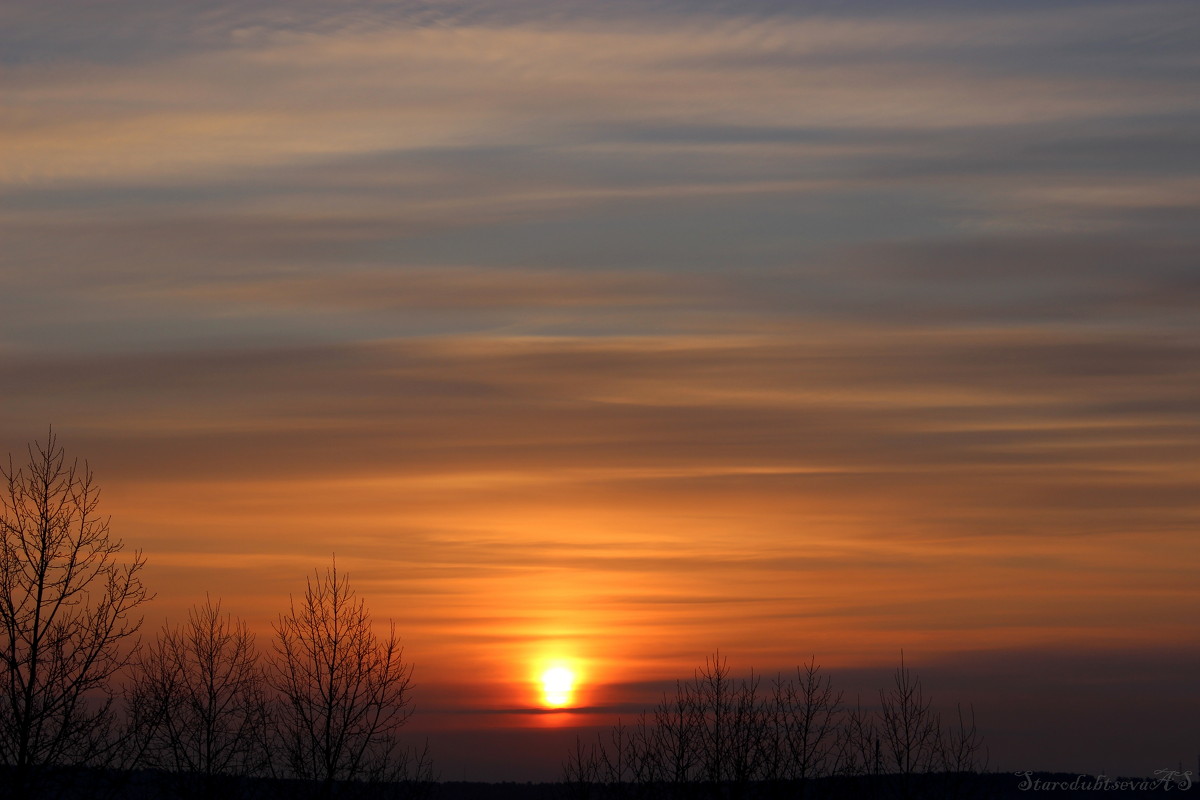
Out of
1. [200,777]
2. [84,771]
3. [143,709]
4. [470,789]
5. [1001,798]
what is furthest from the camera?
[470,789]

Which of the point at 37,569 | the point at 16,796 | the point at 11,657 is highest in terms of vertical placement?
the point at 37,569

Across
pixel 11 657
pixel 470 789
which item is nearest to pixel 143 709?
pixel 11 657

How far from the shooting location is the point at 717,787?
5219 cm

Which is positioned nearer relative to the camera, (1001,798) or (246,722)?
(246,722)

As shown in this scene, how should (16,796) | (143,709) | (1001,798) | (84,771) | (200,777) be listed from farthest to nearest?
(1001,798), (200,777), (143,709), (84,771), (16,796)

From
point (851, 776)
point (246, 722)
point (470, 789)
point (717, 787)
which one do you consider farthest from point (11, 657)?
point (470, 789)

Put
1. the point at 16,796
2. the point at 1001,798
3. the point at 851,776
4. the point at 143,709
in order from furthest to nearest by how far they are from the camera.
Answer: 1. the point at 1001,798
2. the point at 851,776
3. the point at 143,709
4. the point at 16,796

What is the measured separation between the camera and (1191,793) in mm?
134500

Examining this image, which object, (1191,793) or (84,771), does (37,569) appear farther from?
(1191,793)

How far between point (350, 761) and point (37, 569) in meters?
14.1

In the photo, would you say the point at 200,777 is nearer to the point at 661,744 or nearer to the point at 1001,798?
the point at 661,744

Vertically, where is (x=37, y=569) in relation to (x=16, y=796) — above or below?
above

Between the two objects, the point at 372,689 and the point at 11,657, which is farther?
the point at 372,689

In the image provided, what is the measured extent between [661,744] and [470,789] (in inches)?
4112
